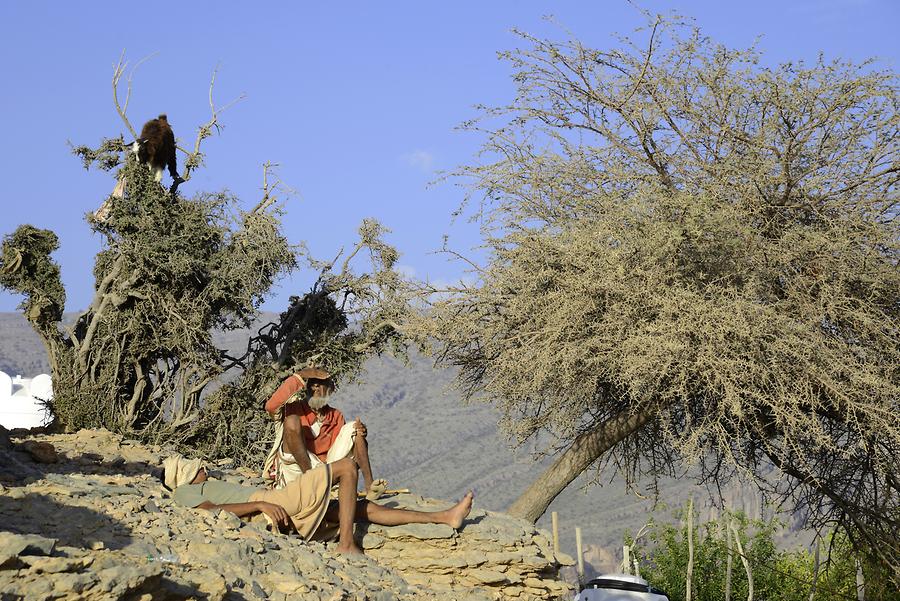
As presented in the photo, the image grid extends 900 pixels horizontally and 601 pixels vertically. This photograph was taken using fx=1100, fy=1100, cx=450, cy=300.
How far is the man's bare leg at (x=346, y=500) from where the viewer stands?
8727 mm

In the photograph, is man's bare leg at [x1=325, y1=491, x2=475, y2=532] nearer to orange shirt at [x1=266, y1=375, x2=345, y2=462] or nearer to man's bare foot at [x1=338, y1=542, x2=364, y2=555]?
man's bare foot at [x1=338, y1=542, x2=364, y2=555]

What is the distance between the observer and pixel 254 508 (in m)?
8.76

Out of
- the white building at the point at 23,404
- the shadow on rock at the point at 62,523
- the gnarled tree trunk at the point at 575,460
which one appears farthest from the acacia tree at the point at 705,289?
the white building at the point at 23,404

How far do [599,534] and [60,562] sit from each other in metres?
48.1

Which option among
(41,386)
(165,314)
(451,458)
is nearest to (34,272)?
(165,314)

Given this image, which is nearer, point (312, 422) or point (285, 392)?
point (285, 392)

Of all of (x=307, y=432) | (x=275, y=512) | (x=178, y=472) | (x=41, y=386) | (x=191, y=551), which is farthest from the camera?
(x=41, y=386)

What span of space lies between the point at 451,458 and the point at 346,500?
186ft

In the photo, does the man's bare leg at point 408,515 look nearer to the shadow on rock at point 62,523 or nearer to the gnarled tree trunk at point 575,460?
the shadow on rock at point 62,523

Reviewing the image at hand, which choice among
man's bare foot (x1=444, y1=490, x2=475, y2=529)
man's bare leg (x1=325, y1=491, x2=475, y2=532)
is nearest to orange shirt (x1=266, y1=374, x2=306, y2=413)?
man's bare leg (x1=325, y1=491, x2=475, y2=532)

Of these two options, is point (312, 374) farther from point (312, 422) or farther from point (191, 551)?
point (191, 551)

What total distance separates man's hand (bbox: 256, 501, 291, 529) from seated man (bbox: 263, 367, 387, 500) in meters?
0.51

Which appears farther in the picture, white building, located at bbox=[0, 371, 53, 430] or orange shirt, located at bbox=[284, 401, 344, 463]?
white building, located at bbox=[0, 371, 53, 430]

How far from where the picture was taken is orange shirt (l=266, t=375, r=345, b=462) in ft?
30.6
